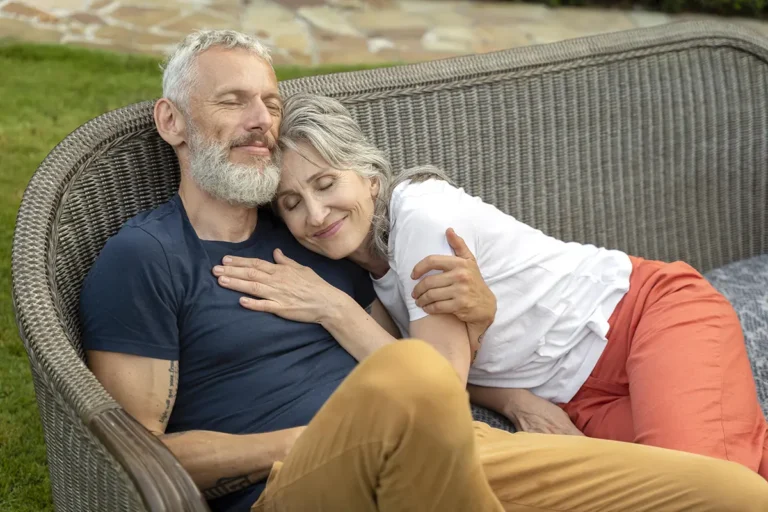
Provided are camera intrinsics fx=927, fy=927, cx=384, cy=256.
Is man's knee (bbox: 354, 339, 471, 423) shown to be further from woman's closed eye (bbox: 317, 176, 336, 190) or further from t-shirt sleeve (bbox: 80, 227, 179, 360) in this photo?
woman's closed eye (bbox: 317, 176, 336, 190)

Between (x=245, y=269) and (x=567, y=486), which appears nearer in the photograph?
(x=567, y=486)

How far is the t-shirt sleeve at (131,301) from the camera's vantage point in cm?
187

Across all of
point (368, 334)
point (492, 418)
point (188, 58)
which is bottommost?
point (492, 418)

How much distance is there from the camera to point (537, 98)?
9.18 feet

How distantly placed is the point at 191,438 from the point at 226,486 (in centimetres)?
12

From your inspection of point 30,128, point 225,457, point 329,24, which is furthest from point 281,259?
point 329,24

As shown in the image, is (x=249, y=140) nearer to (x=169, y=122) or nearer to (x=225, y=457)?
(x=169, y=122)

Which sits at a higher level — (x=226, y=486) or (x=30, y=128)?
(x=30, y=128)

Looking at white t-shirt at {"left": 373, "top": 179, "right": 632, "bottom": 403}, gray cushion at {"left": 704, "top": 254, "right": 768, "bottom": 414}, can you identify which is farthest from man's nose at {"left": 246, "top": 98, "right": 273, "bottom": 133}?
gray cushion at {"left": 704, "top": 254, "right": 768, "bottom": 414}

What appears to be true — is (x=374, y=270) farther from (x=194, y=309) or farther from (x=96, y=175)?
(x=96, y=175)

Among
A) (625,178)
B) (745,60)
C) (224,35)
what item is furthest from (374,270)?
(745,60)

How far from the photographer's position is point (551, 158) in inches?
112

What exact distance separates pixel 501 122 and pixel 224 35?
3.06 ft

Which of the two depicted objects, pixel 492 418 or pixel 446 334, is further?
pixel 492 418
